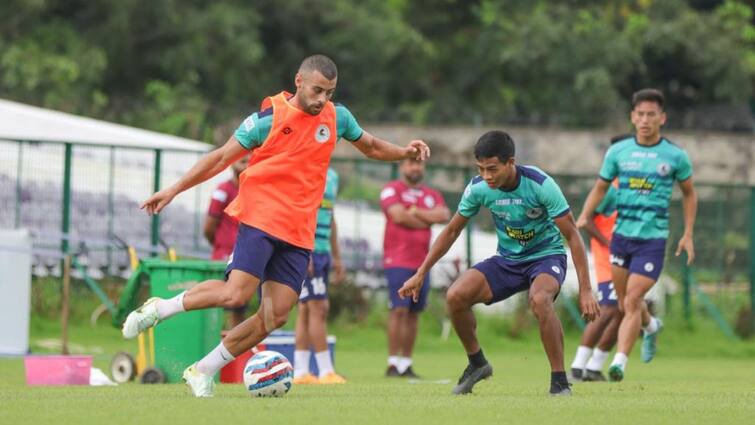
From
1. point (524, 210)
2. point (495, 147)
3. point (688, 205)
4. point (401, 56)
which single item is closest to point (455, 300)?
point (524, 210)

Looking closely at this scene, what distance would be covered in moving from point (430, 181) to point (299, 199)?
38.4ft

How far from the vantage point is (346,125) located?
10.7 metres

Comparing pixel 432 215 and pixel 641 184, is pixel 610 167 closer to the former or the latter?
pixel 641 184

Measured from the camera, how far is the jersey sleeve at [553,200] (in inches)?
416

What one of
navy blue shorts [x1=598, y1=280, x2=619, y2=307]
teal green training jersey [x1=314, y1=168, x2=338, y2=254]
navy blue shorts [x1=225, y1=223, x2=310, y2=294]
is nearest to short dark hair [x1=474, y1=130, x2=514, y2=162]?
navy blue shorts [x1=225, y1=223, x2=310, y2=294]

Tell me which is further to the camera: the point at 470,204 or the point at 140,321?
the point at 470,204

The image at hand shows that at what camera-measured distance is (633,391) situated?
11.7 m

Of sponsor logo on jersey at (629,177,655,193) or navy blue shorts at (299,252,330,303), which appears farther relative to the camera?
navy blue shorts at (299,252,330,303)

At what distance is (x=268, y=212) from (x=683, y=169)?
4.89m

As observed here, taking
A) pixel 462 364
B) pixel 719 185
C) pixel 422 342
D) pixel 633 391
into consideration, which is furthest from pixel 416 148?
pixel 719 185

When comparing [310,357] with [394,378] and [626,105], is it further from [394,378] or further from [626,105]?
[626,105]

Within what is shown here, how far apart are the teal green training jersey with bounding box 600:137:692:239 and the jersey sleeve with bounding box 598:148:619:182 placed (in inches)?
0.4

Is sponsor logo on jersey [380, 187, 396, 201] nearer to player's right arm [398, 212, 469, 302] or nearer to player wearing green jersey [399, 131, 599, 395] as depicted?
player wearing green jersey [399, 131, 599, 395]

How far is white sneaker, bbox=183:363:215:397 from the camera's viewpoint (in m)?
10.3
